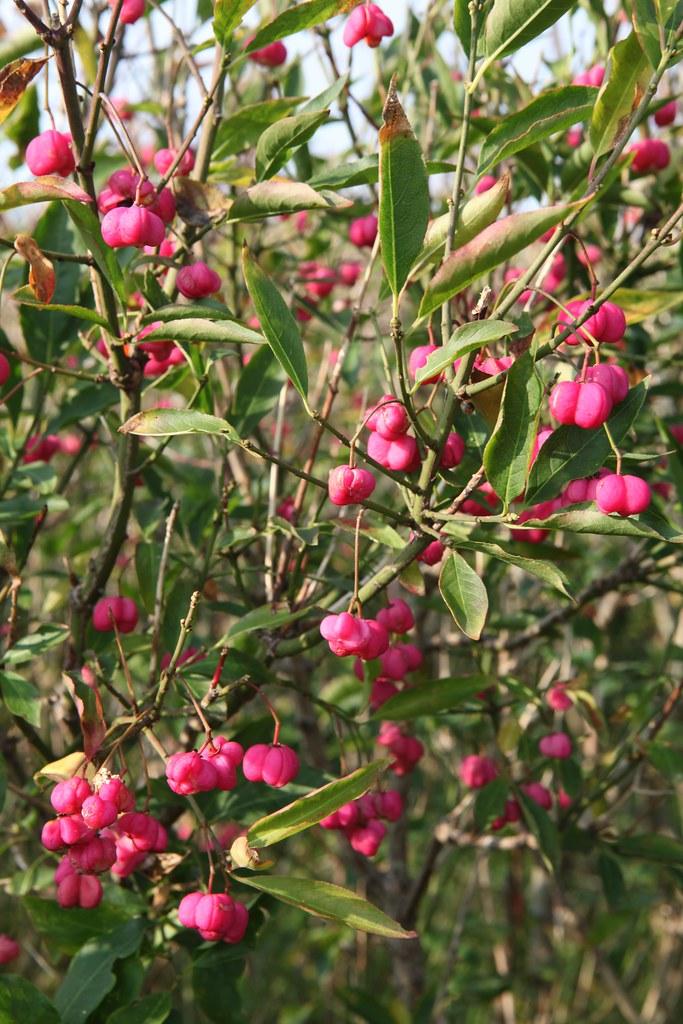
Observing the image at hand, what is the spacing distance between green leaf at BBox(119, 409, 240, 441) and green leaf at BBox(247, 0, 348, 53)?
45 cm

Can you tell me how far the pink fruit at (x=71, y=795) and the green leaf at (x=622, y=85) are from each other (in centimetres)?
81

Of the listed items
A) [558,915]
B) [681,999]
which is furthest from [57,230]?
[681,999]

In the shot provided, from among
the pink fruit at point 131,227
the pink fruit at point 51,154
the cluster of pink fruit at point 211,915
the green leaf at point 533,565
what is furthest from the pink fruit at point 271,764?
the pink fruit at point 51,154

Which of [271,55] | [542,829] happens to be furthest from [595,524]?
[271,55]

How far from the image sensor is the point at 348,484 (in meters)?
0.96

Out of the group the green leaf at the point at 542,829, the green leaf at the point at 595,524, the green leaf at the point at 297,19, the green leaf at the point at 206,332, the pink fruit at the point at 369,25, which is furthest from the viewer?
the green leaf at the point at 542,829

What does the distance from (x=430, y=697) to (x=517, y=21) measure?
2.63 feet

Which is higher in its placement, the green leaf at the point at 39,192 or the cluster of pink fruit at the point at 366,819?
the green leaf at the point at 39,192

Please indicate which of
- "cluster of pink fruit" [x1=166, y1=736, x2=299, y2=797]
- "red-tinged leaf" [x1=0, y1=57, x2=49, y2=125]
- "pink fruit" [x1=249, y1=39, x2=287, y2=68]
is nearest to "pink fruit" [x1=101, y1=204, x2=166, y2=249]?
"red-tinged leaf" [x1=0, y1=57, x2=49, y2=125]

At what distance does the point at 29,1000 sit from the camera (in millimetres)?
1138

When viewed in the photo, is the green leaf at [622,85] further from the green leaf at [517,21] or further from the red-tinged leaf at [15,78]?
the red-tinged leaf at [15,78]

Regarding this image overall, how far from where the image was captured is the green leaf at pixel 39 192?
982 mm

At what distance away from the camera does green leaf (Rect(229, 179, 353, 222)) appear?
102 cm

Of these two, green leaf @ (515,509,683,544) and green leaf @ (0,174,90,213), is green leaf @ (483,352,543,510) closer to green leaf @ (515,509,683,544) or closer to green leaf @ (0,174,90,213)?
green leaf @ (515,509,683,544)
